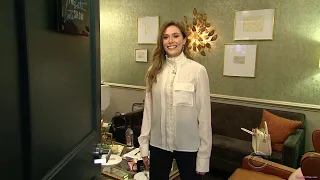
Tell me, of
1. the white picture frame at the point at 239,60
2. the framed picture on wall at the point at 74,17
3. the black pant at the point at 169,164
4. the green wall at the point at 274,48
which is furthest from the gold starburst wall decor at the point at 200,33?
the framed picture on wall at the point at 74,17

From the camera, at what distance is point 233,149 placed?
2.97 m

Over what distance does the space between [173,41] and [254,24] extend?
6.74 feet

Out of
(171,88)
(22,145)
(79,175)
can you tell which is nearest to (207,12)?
(171,88)

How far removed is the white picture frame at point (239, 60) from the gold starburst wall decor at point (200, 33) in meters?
0.29

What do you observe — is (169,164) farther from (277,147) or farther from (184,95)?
(277,147)

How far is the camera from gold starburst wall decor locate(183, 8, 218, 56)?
A: 3.73m

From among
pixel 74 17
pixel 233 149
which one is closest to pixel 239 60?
pixel 233 149

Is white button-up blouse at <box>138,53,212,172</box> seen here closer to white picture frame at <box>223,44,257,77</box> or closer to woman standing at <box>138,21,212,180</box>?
woman standing at <box>138,21,212,180</box>

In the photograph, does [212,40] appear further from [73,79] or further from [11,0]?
[11,0]

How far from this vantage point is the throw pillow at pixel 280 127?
2879 mm

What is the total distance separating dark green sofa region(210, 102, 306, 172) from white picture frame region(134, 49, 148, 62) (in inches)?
59.7

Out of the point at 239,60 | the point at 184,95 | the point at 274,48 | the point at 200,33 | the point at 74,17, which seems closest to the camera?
the point at 74,17

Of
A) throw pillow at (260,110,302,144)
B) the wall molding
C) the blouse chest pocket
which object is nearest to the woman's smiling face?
the blouse chest pocket

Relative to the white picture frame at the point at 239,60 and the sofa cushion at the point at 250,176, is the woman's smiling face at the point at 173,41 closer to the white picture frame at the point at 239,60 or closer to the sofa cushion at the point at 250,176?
the sofa cushion at the point at 250,176
